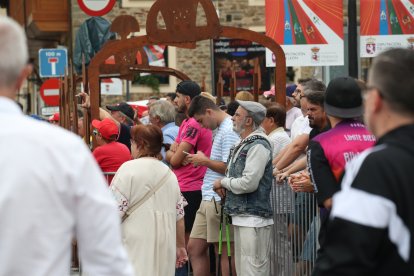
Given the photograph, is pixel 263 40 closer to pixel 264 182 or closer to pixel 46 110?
pixel 264 182

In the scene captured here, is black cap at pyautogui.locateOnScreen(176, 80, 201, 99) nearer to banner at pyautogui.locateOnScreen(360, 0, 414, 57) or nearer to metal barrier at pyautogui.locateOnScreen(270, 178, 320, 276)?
metal barrier at pyautogui.locateOnScreen(270, 178, 320, 276)

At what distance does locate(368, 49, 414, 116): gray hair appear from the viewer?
386 centimetres

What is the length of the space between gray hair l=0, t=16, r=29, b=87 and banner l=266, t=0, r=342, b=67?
35.4 ft

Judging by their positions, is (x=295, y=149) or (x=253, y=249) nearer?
(x=295, y=149)

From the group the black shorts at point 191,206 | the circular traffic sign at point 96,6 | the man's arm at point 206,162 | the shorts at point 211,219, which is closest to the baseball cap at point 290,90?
the black shorts at point 191,206

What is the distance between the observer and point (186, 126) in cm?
1105

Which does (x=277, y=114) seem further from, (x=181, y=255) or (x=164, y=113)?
(x=181, y=255)

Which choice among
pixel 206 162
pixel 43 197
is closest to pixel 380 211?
pixel 43 197

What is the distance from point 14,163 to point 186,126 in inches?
295

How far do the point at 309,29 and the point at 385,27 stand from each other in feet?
4.17

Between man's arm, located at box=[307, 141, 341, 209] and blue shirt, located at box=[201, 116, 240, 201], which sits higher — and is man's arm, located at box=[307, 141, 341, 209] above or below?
above

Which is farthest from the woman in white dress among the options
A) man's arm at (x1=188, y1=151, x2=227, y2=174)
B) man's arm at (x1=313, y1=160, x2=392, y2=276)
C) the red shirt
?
→ man's arm at (x1=313, y1=160, x2=392, y2=276)

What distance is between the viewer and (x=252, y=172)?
372 inches

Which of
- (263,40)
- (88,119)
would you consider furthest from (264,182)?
(88,119)
